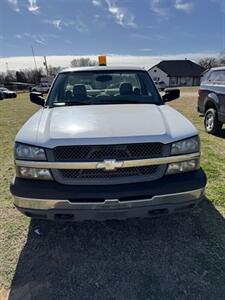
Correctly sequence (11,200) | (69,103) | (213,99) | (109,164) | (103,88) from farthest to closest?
(213,99), (103,88), (11,200), (69,103), (109,164)

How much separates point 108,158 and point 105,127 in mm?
352

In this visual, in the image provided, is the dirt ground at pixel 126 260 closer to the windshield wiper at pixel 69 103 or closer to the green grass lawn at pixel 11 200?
the green grass lawn at pixel 11 200

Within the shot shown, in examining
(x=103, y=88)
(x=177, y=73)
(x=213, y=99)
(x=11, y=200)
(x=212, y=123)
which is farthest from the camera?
(x=177, y=73)

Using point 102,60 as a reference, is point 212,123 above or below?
below

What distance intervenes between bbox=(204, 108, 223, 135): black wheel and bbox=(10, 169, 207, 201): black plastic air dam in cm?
525

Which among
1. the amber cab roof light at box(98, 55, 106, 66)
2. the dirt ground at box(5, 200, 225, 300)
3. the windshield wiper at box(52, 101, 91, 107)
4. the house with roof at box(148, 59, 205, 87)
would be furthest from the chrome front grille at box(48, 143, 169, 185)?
the house with roof at box(148, 59, 205, 87)

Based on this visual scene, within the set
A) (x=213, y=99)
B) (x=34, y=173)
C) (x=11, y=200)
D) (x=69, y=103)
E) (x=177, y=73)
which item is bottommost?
(x=177, y=73)

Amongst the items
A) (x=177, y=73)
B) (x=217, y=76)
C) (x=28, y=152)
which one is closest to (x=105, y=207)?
(x=28, y=152)

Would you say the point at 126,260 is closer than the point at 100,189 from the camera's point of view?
No

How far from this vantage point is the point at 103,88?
4234 mm

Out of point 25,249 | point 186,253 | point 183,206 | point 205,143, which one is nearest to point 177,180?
point 183,206

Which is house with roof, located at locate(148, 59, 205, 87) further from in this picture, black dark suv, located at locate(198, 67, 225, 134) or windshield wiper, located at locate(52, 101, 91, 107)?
windshield wiper, located at locate(52, 101, 91, 107)

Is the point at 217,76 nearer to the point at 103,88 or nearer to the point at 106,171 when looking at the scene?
the point at 103,88

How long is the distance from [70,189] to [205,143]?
4973mm
